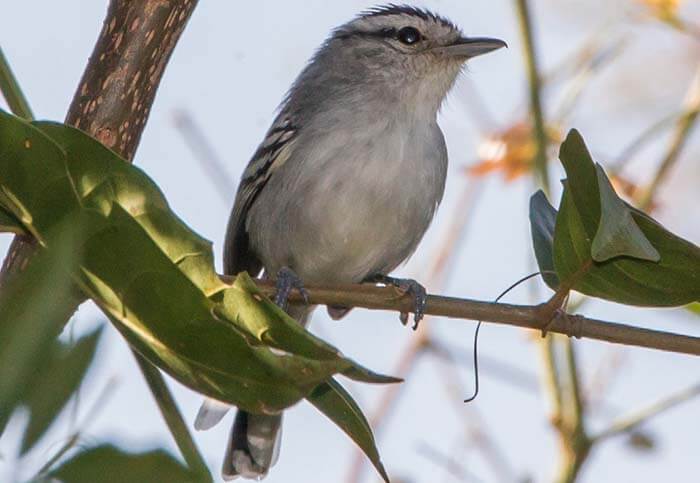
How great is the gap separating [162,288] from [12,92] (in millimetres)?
1056

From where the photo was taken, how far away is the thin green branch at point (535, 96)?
358 centimetres

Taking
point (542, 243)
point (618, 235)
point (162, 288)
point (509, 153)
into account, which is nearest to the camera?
point (162, 288)

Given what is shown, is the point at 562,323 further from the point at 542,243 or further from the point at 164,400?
the point at 164,400

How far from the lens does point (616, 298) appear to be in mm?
2469

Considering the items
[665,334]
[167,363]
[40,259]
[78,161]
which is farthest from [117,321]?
[665,334]

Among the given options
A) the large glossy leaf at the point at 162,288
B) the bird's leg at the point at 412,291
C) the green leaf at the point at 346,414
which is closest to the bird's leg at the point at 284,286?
the bird's leg at the point at 412,291

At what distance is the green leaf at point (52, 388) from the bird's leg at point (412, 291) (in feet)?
4.51

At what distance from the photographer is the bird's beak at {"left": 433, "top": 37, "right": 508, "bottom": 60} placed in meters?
4.70

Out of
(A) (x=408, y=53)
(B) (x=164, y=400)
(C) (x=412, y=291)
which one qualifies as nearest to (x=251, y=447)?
(C) (x=412, y=291)

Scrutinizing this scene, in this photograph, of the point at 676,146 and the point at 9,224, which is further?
the point at 676,146

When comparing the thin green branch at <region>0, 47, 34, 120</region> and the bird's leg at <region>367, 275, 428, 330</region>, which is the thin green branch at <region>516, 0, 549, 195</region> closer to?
the bird's leg at <region>367, 275, 428, 330</region>

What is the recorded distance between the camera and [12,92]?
247 centimetres

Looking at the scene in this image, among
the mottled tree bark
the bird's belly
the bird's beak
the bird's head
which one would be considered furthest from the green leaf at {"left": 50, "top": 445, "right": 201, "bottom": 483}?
the bird's beak

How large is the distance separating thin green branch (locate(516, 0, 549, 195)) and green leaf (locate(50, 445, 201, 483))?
2.91m
